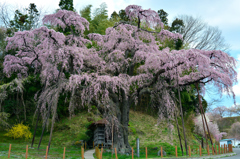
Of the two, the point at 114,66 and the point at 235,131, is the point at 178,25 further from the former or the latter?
the point at 235,131

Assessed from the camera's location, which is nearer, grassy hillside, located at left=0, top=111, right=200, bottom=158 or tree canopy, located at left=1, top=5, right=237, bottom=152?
tree canopy, located at left=1, top=5, right=237, bottom=152

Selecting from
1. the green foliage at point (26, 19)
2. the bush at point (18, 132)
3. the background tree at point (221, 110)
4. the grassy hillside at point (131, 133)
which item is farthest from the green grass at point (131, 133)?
the background tree at point (221, 110)

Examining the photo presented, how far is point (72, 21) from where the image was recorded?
42.7ft

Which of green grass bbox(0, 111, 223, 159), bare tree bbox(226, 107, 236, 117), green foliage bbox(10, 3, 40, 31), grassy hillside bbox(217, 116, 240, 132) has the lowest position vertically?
green grass bbox(0, 111, 223, 159)

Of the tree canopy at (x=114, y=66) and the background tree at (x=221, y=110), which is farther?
the background tree at (x=221, y=110)

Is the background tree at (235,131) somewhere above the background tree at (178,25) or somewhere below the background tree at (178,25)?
below

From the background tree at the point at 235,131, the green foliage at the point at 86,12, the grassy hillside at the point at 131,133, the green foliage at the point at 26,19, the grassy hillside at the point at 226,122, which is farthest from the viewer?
the grassy hillside at the point at 226,122

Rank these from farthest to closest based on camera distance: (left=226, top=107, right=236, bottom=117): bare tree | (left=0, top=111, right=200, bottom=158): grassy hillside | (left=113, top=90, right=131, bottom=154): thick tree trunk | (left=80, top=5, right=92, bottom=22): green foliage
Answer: (left=226, top=107, right=236, bottom=117): bare tree → (left=80, top=5, right=92, bottom=22): green foliage → (left=0, top=111, right=200, bottom=158): grassy hillside → (left=113, top=90, right=131, bottom=154): thick tree trunk

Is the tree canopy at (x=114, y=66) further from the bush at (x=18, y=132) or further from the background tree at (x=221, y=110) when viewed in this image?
the background tree at (x=221, y=110)

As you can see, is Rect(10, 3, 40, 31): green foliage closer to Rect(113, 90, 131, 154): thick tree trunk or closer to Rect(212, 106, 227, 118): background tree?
Rect(113, 90, 131, 154): thick tree trunk

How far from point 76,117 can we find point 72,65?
43.2 feet

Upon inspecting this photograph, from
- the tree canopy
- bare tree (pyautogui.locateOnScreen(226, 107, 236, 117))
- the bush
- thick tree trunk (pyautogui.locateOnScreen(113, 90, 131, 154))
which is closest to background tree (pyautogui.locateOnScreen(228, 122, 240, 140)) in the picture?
bare tree (pyautogui.locateOnScreen(226, 107, 236, 117))

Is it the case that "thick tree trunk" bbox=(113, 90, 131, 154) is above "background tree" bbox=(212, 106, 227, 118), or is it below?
below

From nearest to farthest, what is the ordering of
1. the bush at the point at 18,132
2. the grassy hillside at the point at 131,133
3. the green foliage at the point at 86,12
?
the bush at the point at 18,132 < the grassy hillside at the point at 131,133 < the green foliage at the point at 86,12
